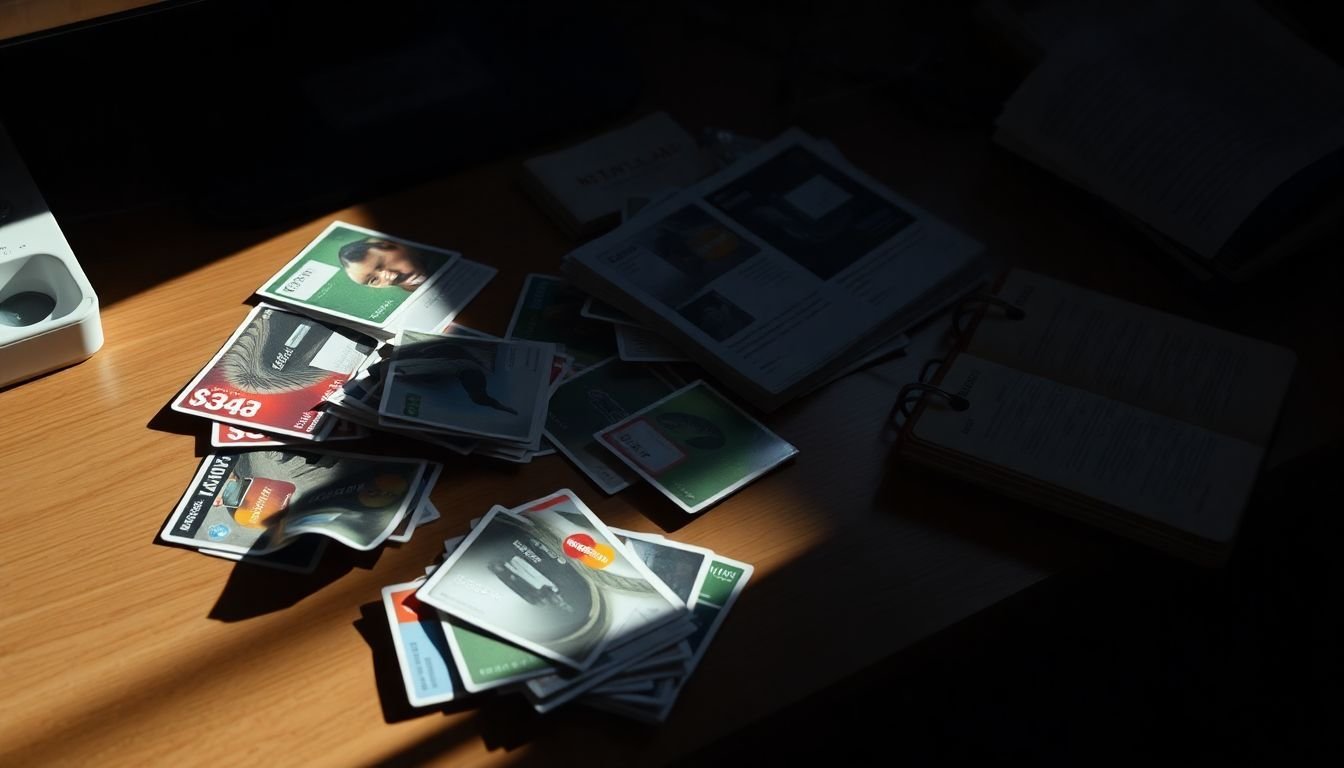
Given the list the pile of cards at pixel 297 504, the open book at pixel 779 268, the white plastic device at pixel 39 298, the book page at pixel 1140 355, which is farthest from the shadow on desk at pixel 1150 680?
the white plastic device at pixel 39 298

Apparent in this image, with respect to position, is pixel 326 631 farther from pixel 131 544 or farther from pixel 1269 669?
pixel 1269 669

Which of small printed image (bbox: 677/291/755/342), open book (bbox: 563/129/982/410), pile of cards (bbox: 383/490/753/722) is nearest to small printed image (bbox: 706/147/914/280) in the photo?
open book (bbox: 563/129/982/410)

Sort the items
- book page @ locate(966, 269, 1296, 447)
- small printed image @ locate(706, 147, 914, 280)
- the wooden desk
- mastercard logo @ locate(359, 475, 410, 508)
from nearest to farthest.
Answer: the wooden desk, mastercard logo @ locate(359, 475, 410, 508), book page @ locate(966, 269, 1296, 447), small printed image @ locate(706, 147, 914, 280)

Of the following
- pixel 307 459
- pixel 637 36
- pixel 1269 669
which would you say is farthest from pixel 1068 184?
pixel 307 459

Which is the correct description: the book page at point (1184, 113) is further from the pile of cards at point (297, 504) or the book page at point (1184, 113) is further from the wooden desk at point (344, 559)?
the pile of cards at point (297, 504)

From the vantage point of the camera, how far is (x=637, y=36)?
1.49m

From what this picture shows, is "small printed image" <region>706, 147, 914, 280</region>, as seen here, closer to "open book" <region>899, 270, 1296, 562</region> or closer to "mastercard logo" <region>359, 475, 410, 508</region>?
"open book" <region>899, 270, 1296, 562</region>

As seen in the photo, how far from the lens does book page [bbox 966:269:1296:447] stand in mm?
1046

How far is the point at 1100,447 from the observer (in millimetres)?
992

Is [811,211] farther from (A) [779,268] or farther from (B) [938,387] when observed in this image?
(B) [938,387]

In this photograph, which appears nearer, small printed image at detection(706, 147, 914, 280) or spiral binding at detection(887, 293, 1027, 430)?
spiral binding at detection(887, 293, 1027, 430)

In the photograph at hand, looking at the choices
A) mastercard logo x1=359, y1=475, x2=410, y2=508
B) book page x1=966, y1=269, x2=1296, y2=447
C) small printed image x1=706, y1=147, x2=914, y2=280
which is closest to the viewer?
mastercard logo x1=359, y1=475, x2=410, y2=508

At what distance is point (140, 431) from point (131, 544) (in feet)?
0.40

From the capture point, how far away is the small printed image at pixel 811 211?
1.17 m
